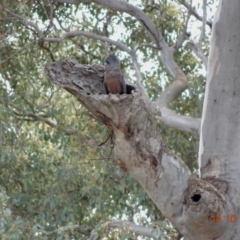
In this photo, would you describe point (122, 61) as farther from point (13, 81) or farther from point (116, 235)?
point (116, 235)

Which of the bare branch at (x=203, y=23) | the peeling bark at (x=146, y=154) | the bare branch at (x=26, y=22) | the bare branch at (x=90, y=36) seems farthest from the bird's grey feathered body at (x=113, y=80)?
the bare branch at (x=26, y=22)

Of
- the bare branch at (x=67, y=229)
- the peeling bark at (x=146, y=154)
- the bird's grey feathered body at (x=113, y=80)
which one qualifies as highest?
the bare branch at (x=67, y=229)

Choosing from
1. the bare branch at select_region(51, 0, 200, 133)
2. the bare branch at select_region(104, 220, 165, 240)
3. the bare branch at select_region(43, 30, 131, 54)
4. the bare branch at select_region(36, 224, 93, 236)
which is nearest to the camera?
the bare branch at select_region(104, 220, 165, 240)

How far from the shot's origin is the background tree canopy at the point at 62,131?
734cm

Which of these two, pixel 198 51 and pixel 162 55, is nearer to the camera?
pixel 198 51

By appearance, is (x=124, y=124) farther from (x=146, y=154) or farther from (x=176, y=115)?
(x=176, y=115)

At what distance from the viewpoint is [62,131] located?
7.95m

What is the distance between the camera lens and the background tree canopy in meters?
7.34

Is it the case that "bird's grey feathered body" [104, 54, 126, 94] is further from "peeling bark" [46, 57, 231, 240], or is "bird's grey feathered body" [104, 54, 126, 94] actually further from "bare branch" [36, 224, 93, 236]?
"bare branch" [36, 224, 93, 236]

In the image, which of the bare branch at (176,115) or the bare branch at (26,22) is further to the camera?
the bare branch at (26,22)

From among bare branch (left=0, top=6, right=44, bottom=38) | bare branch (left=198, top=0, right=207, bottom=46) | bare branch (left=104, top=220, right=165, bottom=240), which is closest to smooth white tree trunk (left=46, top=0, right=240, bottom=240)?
bare branch (left=104, top=220, right=165, bottom=240)

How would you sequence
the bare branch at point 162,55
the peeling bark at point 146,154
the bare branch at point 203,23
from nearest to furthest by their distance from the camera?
1. the peeling bark at point 146,154
2. the bare branch at point 162,55
3. the bare branch at point 203,23

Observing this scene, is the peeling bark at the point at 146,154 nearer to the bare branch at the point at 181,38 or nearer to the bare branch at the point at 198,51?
the bare branch at the point at 198,51

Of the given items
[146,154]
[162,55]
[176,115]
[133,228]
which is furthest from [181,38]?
[146,154]
